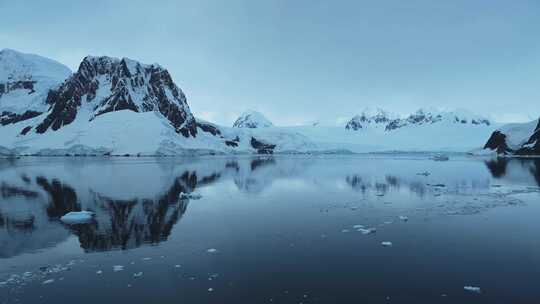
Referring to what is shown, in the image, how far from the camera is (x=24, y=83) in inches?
6097

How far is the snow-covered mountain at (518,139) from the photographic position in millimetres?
78137

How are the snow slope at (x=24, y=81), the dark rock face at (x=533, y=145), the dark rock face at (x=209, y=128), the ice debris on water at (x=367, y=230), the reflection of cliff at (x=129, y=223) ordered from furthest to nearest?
the snow slope at (x=24, y=81)
the dark rock face at (x=209, y=128)
the dark rock face at (x=533, y=145)
the ice debris on water at (x=367, y=230)
the reflection of cliff at (x=129, y=223)

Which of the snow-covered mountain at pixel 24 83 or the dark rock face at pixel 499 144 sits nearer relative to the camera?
the dark rock face at pixel 499 144

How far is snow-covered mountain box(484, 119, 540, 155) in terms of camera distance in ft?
256

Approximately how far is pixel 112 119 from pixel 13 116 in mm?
63192

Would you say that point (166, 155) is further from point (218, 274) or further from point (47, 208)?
point (218, 274)

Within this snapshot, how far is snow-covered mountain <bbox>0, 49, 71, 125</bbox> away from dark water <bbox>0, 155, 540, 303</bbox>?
5559 inches

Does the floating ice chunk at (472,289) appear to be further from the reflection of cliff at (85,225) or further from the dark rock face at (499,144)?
the dark rock face at (499,144)

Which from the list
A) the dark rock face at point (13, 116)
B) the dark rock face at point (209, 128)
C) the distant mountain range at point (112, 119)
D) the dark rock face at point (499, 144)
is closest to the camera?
the dark rock face at point (499, 144)

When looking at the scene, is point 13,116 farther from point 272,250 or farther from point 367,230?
point 367,230

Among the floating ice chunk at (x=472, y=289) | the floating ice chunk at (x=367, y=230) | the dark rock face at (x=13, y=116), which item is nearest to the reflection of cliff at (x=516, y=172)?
the floating ice chunk at (x=367, y=230)

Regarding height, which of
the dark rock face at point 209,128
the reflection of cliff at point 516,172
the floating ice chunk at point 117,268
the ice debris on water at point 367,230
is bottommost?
the floating ice chunk at point 117,268

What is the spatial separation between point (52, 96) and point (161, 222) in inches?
6107

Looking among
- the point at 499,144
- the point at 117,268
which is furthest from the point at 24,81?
the point at 117,268
